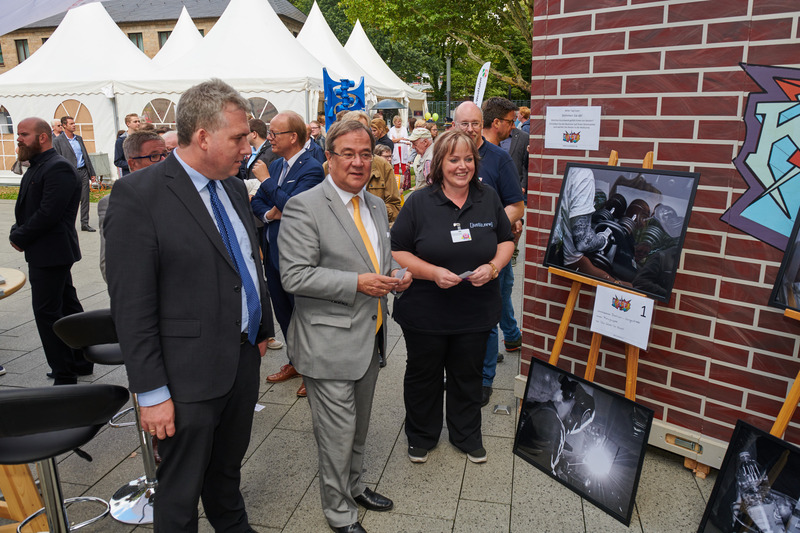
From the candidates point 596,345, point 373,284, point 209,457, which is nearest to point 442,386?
point 596,345

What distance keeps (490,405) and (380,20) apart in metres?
25.0

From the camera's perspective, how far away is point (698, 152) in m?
2.90

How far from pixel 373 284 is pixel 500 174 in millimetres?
1794

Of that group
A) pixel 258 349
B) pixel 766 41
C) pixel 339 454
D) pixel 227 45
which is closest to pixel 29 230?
pixel 258 349

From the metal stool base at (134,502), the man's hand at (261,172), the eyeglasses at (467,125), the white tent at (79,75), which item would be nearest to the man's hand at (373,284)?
the metal stool base at (134,502)

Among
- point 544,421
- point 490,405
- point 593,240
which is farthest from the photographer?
point 490,405

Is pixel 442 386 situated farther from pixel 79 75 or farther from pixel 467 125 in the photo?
pixel 79 75

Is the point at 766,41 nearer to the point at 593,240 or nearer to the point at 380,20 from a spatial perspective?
A: the point at 593,240

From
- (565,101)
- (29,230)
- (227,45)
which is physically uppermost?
(227,45)

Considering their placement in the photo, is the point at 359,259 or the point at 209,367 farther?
the point at 359,259

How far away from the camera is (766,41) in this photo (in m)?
2.63

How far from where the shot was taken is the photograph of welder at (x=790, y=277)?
7.89 feet

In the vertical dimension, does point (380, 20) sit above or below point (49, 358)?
above

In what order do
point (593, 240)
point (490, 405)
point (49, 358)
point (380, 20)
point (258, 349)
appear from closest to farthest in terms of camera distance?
point (258, 349) → point (593, 240) → point (490, 405) → point (49, 358) → point (380, 20)
